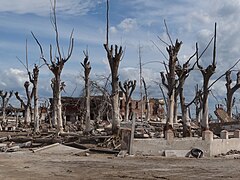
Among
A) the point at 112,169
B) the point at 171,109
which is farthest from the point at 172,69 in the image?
the point at 112,169

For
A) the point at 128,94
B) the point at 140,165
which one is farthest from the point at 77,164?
the point at 128,94

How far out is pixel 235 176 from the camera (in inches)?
660

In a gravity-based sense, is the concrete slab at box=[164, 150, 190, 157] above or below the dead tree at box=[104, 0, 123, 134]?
below

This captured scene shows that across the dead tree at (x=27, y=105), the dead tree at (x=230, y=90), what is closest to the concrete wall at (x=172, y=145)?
the dead tree at (x=230, y=90)

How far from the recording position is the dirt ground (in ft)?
53.1

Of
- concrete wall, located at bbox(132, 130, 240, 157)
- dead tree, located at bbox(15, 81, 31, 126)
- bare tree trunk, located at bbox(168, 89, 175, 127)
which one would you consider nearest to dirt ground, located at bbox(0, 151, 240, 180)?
concrete wall, located at bbox(132, 130, 240, 157)

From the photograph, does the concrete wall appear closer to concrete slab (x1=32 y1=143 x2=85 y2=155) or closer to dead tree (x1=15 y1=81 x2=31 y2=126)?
concrete slab (x1=32 y1=143 x2=85 y2=155)

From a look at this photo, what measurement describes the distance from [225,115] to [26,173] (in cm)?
3334

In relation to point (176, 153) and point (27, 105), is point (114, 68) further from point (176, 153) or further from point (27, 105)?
point (27, 105)

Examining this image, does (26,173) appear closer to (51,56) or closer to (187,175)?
(187,175)

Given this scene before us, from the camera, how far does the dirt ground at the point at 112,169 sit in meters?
16.2

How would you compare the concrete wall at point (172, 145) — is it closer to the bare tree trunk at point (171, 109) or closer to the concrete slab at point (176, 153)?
the concrete slab at point (176, 153)

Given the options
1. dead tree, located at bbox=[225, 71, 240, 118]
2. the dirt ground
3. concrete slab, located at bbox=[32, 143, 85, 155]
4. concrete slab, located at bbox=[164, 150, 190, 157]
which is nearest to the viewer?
the dirt ground

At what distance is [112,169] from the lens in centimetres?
1827
